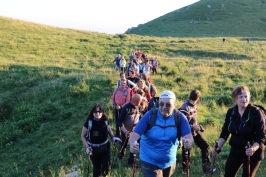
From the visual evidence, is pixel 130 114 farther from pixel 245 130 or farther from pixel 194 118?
pixel 245 130

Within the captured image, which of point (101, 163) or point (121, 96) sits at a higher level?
point (121, 96)

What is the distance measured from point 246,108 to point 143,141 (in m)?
1.81

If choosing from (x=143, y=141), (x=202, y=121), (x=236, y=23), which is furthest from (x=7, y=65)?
(x=236, y=23)

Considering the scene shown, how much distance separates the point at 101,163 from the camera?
21.3ft

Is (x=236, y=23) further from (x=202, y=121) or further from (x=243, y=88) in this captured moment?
(x=243, y=88)

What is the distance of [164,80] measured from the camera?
1805 cm

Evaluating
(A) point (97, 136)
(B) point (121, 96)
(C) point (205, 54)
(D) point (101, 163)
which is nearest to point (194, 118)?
(A) point (97, 136)

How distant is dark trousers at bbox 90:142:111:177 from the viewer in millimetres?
6409

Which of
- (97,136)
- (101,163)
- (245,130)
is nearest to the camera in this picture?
(245,130)

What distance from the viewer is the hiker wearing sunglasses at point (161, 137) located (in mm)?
4254

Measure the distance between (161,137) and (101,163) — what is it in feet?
8.73

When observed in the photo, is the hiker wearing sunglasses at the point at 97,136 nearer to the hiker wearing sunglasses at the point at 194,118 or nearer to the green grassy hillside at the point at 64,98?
the green grassy hillside at the point at 64,98

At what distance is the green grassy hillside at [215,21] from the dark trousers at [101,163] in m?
63.6

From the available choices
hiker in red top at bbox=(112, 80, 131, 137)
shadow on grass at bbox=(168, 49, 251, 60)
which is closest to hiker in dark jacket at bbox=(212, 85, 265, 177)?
hiker in red top at bbox=(112, 80, 131, 137)
